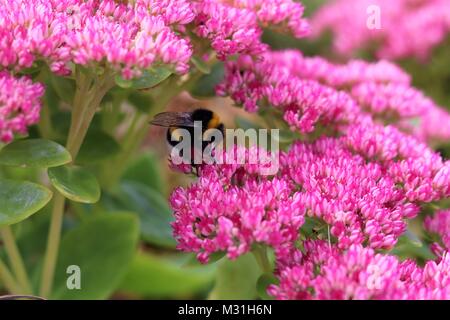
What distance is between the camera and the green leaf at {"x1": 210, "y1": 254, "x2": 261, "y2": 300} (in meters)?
1.38

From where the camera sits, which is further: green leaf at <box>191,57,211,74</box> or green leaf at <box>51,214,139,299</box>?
green leaf at <box>51,214,139,299</box>

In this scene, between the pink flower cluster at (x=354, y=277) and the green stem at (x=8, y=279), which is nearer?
the pink flower cluster at (x=354, y=277)

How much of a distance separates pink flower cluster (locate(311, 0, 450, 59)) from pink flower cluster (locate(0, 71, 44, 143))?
121cm

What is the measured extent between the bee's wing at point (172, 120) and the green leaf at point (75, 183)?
14 cm

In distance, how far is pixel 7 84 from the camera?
3.18 ft

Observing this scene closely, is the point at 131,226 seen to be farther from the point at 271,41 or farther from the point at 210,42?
the point at 271,41

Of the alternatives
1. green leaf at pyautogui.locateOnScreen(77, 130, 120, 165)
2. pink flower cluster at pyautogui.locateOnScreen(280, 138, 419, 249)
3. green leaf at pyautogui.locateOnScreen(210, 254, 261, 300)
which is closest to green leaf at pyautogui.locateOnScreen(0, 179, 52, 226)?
green leaf at pyautogui.locateOnScreen(77, 130, 120, 165)

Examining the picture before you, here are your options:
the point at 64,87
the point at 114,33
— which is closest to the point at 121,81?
the point at 114,33

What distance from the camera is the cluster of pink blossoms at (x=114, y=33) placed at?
987 millimetres

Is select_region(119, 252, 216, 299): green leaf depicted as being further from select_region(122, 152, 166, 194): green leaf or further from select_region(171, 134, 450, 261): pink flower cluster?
select_region(171, 134, 450, 261): pink flower cluster

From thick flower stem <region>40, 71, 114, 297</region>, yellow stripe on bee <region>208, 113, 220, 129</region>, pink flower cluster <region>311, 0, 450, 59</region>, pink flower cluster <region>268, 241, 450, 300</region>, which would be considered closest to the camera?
pink flower cluster <region>268, 241, 450, 300</region>

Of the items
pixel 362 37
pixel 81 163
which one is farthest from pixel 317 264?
pixel 362 37

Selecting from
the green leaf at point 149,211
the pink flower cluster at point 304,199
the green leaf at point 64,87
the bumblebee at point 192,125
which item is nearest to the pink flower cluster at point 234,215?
the pink flower cluster at point 304,199

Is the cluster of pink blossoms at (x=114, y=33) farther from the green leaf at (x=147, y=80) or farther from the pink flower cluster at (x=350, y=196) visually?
the pink flower cluster at (x=350, y=196)
